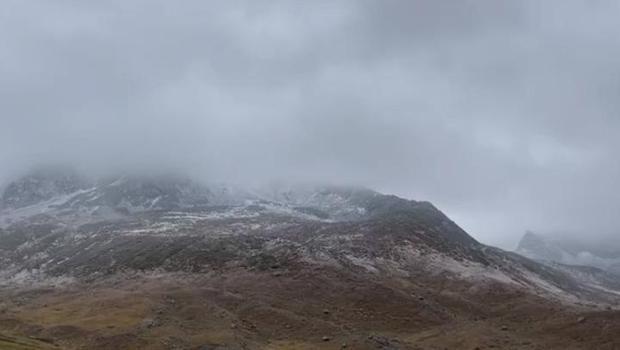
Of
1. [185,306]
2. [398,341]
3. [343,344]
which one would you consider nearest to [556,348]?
[398,341]

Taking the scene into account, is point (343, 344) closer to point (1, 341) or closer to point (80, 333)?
point (80, 333)

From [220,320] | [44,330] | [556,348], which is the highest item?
[556,348]

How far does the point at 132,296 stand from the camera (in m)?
199

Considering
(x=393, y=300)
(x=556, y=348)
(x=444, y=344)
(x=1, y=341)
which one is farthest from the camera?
(x=393, y=300)

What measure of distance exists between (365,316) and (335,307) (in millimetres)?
11458

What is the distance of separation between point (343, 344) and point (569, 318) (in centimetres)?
5784

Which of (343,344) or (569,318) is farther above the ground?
(569,318)

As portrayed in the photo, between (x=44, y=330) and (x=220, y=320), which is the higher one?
(x=220, y=320)

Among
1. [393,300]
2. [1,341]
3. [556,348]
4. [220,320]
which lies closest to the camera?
[1,341]

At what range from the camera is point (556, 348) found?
479 ft

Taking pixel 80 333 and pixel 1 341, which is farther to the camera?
pixel 80 333

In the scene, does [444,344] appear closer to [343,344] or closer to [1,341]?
[343,344]

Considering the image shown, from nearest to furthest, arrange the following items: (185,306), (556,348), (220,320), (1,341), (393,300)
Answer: (1,341) < (556,348) < (220,320) < (185,306) < (393,300)

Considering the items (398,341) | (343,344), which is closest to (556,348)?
(398,341)
